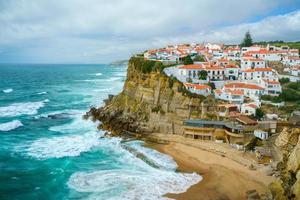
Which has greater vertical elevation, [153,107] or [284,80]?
[284,80]

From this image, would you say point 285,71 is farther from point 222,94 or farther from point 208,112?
point 208,112

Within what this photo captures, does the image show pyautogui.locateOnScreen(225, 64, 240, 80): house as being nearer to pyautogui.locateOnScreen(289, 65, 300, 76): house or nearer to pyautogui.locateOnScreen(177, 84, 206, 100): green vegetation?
pyautogui.locateOnScreen(289, 65, 300, 76): house

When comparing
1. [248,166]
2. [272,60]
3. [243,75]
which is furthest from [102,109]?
[272,60]

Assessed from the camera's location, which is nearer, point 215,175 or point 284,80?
point 215,175

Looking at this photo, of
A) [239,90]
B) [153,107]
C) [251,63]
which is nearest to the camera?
[153,107]

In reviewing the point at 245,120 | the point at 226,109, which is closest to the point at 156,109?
the point at 226,109

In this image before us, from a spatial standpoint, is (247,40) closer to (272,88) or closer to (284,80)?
(284,80)

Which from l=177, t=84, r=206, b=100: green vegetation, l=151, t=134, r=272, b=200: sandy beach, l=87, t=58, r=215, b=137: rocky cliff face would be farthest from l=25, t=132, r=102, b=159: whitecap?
l=177, t=84, r=206, b=100: green vegetation
